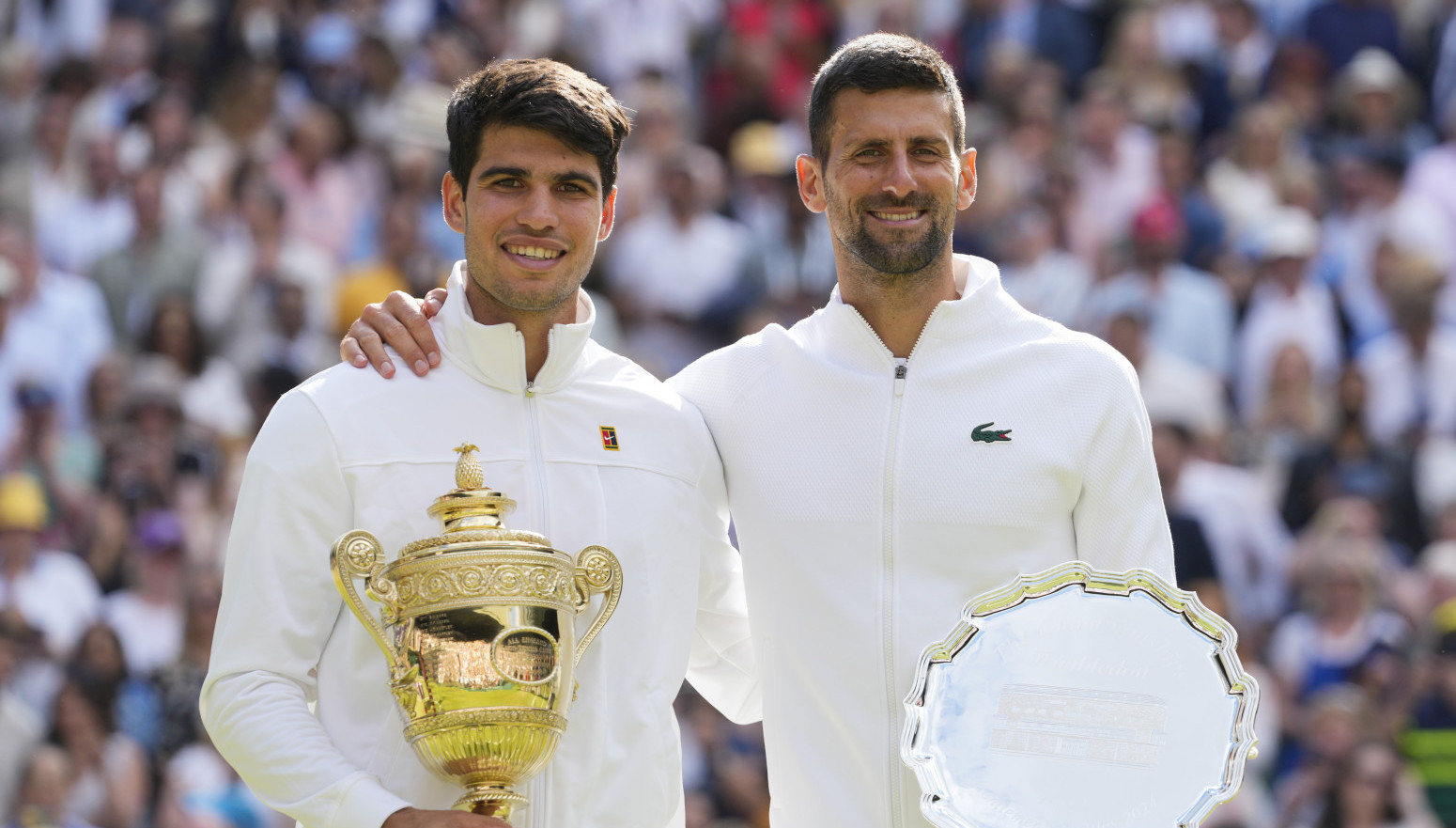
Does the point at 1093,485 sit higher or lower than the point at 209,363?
lower

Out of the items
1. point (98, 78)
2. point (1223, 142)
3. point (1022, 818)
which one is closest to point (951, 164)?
point (1022, 818)

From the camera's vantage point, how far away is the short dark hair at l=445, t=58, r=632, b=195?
13.3ft

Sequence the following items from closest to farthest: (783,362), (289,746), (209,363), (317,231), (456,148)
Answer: (289,746) < (456,148) < (783,362) < (209,363) < (317,231)

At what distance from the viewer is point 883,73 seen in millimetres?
4254

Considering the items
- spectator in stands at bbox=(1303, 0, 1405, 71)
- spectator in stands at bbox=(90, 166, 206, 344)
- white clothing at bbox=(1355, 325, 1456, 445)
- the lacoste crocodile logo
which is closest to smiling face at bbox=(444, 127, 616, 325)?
the lacoste crocodile logo

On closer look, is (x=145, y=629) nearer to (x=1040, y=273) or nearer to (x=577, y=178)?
(x=1040, y=273)

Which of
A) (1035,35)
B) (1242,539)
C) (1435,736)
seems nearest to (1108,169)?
(1035,35)

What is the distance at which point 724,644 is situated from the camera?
4523 mm

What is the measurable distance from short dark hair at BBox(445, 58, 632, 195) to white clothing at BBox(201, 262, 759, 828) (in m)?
0.30

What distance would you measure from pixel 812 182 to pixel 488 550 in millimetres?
1244

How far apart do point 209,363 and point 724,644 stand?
5.95 meters

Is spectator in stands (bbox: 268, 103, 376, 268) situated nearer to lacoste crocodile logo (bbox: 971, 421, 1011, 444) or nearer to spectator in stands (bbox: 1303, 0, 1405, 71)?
spectator in stands (bbox: 1303, 0, 1405, 71)

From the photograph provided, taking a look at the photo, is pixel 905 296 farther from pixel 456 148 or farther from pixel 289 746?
pixel 289 746

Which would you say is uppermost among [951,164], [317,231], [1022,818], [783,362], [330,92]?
[330,92]
